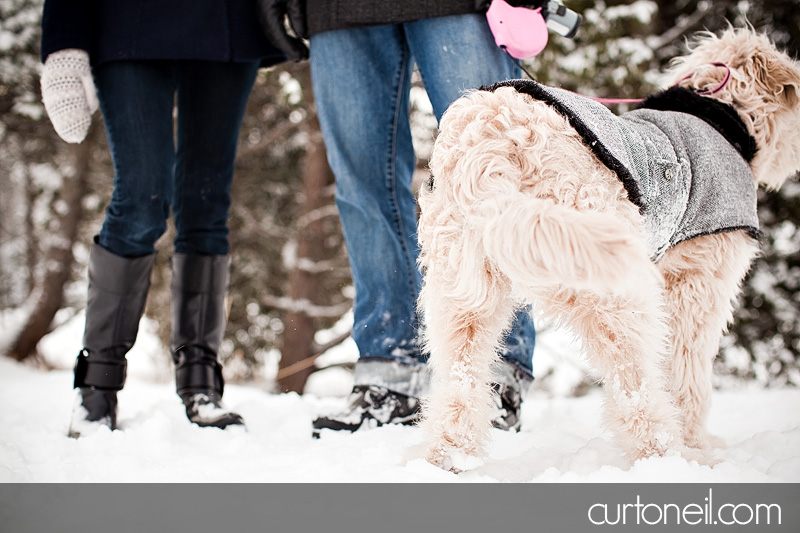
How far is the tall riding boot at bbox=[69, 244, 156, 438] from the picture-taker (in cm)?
218

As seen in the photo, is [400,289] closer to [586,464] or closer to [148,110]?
[586,464]

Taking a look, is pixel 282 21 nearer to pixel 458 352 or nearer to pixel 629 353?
pixel 458 352

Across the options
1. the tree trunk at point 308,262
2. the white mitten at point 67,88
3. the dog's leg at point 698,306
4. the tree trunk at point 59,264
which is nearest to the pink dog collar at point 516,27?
the dog's leg at point 698,306

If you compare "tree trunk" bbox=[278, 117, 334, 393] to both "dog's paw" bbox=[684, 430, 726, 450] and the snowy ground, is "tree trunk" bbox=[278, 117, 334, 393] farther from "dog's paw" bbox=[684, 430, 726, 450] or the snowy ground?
"dog's paw" bbox=[684, 430, 726, 450]

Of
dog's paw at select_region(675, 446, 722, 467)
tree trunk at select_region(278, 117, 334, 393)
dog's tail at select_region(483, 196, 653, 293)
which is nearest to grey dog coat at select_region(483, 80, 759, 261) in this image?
dog's tail at select_region(483, 196, 653, 293)

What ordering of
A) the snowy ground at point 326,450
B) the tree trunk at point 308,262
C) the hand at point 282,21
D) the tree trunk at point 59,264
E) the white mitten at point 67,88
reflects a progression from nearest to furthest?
1. the snowy ground at point 326,450
2. the white mitten at point 67,88
3. the hand at point 282,21
4. the tree trunk at point 308,262
5. the tree trunk at point 59,264

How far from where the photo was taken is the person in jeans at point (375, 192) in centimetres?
217

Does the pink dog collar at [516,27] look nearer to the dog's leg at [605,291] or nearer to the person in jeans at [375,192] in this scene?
the person in jeans at [375,192]

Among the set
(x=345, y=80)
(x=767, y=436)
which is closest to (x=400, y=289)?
(x=345, y=80)

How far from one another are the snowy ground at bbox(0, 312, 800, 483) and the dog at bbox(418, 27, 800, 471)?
13 centimetres

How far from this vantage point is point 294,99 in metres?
5.59

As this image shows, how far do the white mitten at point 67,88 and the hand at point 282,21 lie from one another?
70cm

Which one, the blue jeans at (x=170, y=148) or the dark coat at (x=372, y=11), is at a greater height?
the dark coat at (x=372, y=11)

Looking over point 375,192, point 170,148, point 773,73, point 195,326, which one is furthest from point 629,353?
point 170,148
